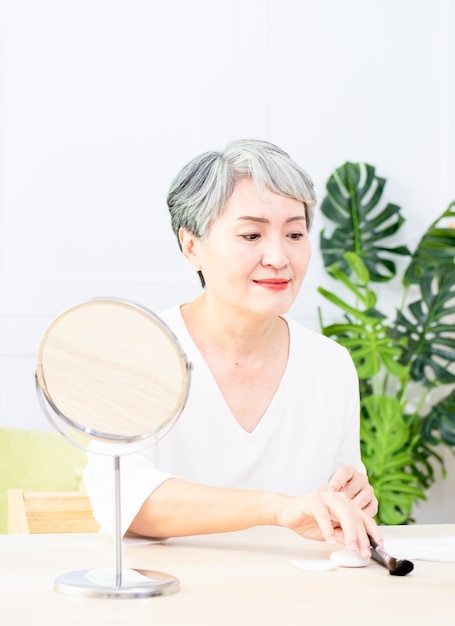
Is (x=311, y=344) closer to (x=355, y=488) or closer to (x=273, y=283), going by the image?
(x=273, y=283)

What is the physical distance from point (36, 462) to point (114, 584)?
1.81 metres

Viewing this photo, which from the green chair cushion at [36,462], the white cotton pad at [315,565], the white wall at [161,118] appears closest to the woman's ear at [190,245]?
the white cotton pad at [315,565]

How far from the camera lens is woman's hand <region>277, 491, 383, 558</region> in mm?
1406

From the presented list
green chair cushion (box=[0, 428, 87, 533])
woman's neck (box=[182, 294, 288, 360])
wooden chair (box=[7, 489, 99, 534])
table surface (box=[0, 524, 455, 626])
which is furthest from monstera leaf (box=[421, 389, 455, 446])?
table surface (box=[0, 524, 455, 626])

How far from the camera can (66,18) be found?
4.01 metres

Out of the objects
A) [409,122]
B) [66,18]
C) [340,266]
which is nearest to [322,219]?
[340,266]

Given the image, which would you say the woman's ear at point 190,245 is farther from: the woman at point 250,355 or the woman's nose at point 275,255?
the woman's nose at point 275,255

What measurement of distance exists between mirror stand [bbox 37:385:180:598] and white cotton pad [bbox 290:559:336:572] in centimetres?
21

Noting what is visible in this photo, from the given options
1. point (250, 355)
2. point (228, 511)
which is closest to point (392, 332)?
point (250, 355)

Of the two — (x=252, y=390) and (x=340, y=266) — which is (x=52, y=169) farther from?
(x=252, y=390)

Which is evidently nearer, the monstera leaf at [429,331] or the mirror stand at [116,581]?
the mirror stand at [116,581]

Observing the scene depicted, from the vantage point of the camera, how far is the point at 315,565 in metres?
1.39

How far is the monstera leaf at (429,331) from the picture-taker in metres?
4.14

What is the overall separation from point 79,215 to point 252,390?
85.4 inches
